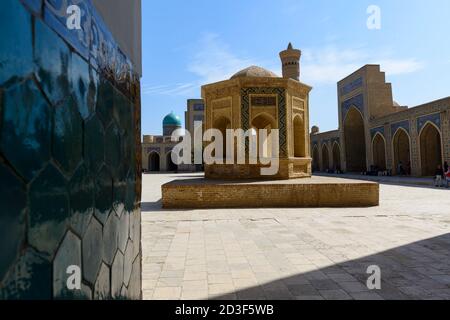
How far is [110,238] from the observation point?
1.16 m

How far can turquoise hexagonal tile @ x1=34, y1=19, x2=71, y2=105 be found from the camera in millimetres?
682

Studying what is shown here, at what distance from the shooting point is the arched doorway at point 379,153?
72.5 feet

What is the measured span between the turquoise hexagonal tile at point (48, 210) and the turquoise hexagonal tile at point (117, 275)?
1.58 ft

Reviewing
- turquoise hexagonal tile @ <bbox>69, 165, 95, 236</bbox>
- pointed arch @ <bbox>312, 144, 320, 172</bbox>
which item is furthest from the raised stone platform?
pointed arch @ <bbox>312, 144, 320, 172</bbox>

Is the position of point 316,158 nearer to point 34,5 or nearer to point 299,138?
point 299,138

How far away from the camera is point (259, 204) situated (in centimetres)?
809

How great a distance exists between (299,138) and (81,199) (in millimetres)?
10505

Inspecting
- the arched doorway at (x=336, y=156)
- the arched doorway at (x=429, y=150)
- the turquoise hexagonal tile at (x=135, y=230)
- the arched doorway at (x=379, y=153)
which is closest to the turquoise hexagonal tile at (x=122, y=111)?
the turquoise hexagonal tile at (x=135, y=230)

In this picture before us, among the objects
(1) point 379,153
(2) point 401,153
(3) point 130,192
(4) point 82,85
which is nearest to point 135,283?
(3) point 130,192

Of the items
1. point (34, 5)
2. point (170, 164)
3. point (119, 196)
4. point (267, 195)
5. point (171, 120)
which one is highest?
point (171, 120)

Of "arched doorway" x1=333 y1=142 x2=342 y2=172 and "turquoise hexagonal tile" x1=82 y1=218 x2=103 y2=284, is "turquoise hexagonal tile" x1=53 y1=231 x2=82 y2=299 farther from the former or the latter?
"arched doorway" x1=333 y1=142 x2=342 y2=172

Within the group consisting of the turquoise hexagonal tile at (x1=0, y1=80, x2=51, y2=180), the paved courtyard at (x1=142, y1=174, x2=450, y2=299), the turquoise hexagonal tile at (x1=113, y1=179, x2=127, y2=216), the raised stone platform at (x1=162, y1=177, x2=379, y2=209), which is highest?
the turquoise hexagonal tile at (x1=0, y1=80, x2=51, y2=180)

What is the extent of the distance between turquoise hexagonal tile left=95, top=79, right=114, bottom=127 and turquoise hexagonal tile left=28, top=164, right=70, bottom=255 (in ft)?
1.22

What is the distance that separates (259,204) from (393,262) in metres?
4.68
